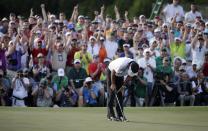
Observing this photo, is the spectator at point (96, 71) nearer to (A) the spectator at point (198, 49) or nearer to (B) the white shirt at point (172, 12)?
(A) the spectator at point (198, 49)

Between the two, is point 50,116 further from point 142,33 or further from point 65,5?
point 65,5

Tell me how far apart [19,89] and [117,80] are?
519cm

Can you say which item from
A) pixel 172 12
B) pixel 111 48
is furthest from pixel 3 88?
pixel 172 12

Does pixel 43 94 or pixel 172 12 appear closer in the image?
pixel 43 94

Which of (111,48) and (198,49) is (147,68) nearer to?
(111,48)

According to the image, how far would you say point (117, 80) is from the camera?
16.5 meters

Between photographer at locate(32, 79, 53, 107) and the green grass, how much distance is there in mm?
1374

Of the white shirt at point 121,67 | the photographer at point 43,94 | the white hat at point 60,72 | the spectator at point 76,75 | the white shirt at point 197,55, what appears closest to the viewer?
the white shirt at point 121,67

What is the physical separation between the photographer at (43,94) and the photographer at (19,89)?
30cm

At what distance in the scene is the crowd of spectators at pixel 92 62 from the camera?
2125cm

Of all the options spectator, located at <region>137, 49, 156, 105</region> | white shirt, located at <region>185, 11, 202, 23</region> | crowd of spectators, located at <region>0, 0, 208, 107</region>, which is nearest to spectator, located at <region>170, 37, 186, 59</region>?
crowd of spectators, located at <region>0, 0, 208, 107</region>

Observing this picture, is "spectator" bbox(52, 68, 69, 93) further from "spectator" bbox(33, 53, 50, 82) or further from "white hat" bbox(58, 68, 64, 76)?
"spectator" bbox(33, 53, 50, 82)

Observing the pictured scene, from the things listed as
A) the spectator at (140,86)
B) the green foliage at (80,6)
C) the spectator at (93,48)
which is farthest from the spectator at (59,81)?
the green foliage at (80,6)

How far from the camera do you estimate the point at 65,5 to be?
101 feet
